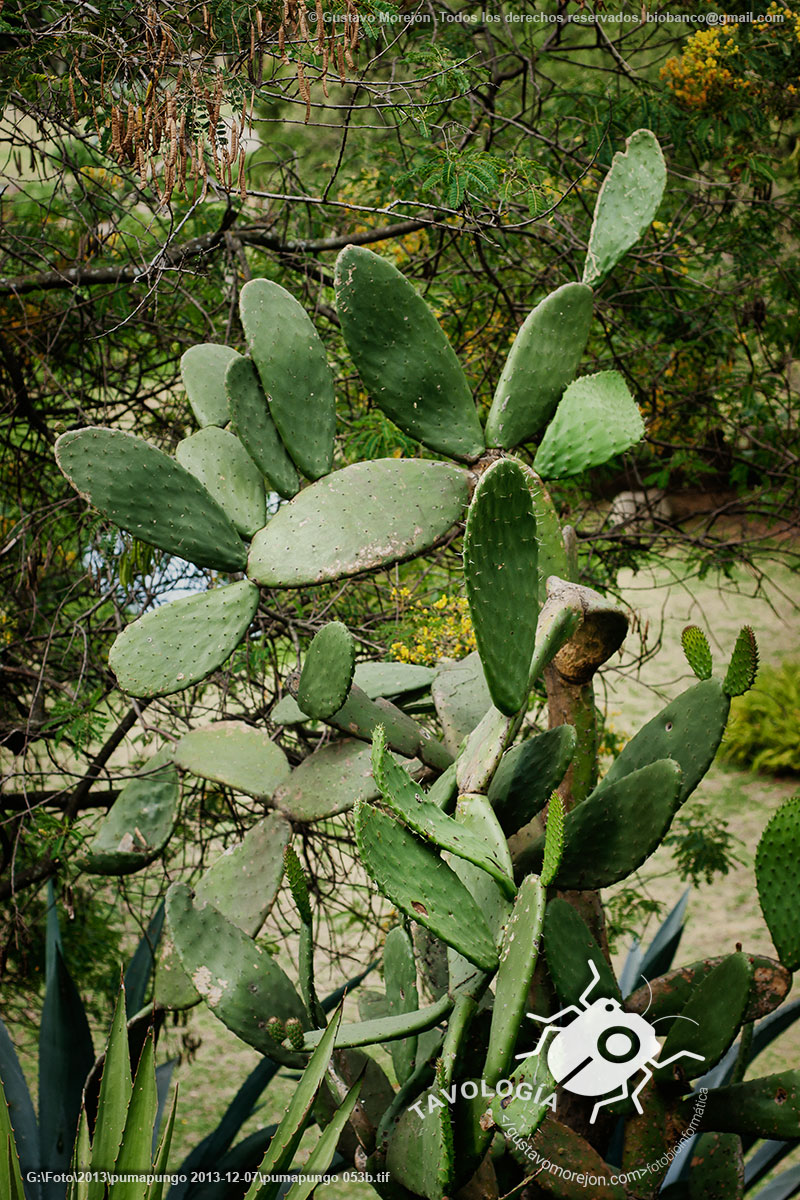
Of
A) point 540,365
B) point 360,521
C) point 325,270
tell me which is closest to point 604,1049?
point 360,521

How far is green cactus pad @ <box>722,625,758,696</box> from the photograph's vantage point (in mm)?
1150

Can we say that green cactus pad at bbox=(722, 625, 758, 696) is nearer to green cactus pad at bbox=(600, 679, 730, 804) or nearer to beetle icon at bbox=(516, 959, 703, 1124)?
green cactus pad at bbox=(600, 679, 730, 804)

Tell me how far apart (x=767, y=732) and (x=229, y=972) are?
4.79 metres

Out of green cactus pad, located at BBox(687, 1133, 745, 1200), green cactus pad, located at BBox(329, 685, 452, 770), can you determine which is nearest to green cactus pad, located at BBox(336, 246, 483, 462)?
green cactus pad, located at BBox(329, 685, 452, 770)

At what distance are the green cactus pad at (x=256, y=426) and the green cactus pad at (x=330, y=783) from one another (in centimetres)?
42

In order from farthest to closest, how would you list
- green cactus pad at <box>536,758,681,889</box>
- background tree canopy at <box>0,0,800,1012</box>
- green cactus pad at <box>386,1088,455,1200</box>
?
background tree canopy at <box>0,0,800,1012</box>
green cactus pad at <box>536,758,681,889</box>
green cactus pad at <box>386,1088,455,1200</box>

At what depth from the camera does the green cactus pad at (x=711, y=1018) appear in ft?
4.00

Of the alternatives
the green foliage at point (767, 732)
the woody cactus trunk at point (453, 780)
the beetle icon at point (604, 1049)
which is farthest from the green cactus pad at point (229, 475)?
the green foliage at point (767, 732)

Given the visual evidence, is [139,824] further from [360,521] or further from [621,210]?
[621,210]

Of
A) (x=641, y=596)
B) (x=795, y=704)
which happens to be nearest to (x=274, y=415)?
(x=795, y=704)

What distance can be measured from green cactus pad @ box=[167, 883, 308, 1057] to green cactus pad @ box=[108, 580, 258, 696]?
11.7 inches

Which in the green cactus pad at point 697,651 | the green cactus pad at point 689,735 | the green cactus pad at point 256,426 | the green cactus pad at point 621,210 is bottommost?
the green cactus pad at point 689,735

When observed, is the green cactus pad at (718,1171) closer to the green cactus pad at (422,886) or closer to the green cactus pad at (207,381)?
the green cactus pad at (422,886)

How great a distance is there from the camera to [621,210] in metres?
1.53
